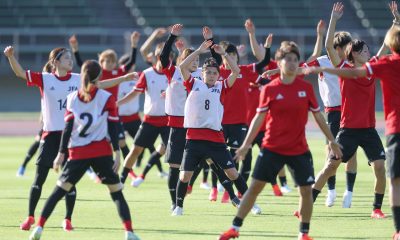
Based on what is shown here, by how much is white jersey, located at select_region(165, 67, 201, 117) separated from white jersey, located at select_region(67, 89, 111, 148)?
380 centimetres

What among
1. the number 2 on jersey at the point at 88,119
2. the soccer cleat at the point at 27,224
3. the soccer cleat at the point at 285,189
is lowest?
the soccer cleat at the point at 285,189

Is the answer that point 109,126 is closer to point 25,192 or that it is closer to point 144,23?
point 25,192

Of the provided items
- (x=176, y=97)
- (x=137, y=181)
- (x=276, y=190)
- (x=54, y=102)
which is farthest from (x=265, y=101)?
(x=137, y=181)

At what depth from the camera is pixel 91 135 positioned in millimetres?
10273

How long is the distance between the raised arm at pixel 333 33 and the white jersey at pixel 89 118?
124 inches

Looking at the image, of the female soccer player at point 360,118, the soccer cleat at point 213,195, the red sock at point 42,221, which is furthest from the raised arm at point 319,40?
the red sock at point 42,221

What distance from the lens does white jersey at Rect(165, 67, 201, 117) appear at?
14.1 metres

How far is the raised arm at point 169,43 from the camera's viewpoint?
12.6 meters

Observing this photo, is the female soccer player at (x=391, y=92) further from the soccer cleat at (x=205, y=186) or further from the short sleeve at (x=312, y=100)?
the soccer cleat at (x=205, y=186)

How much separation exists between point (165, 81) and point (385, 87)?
6812mm

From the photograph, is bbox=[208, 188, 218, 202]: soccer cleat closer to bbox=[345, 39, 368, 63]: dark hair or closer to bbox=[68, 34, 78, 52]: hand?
bbox=[68, 34, 78, 52]: hand

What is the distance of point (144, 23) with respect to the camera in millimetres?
44188

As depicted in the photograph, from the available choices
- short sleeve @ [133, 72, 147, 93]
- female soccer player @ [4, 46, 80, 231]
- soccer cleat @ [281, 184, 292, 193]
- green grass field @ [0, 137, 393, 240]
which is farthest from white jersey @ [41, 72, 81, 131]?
soccer cleat @ [281, 184, 292, 193]

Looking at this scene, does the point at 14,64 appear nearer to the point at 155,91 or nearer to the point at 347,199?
the point at 155,91
